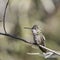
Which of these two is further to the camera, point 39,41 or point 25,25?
point 25,25

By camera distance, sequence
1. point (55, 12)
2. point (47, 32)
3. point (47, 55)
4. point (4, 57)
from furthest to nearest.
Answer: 1. point (55, 12)
2. point (47, 32)
3. point (4, 57)
4. point (47, 55)

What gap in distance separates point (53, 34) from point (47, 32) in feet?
0.41

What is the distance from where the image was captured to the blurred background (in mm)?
4125

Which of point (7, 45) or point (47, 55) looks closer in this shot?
point (47, 55)

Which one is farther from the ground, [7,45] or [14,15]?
[14,15]

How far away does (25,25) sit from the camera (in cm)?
428

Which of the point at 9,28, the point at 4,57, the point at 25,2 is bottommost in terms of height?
the point at 4,57

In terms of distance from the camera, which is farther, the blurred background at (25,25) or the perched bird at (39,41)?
the blurred background at (25,25)

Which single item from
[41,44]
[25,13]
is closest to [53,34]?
[25,13]

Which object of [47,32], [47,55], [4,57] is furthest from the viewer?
[47,32]

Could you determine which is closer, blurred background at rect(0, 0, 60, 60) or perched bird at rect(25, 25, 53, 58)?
perched bird at rect(25, 25, 53, 58)

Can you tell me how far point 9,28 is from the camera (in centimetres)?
416

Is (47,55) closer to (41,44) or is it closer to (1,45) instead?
(41,44)

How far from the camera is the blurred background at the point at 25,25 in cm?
412
